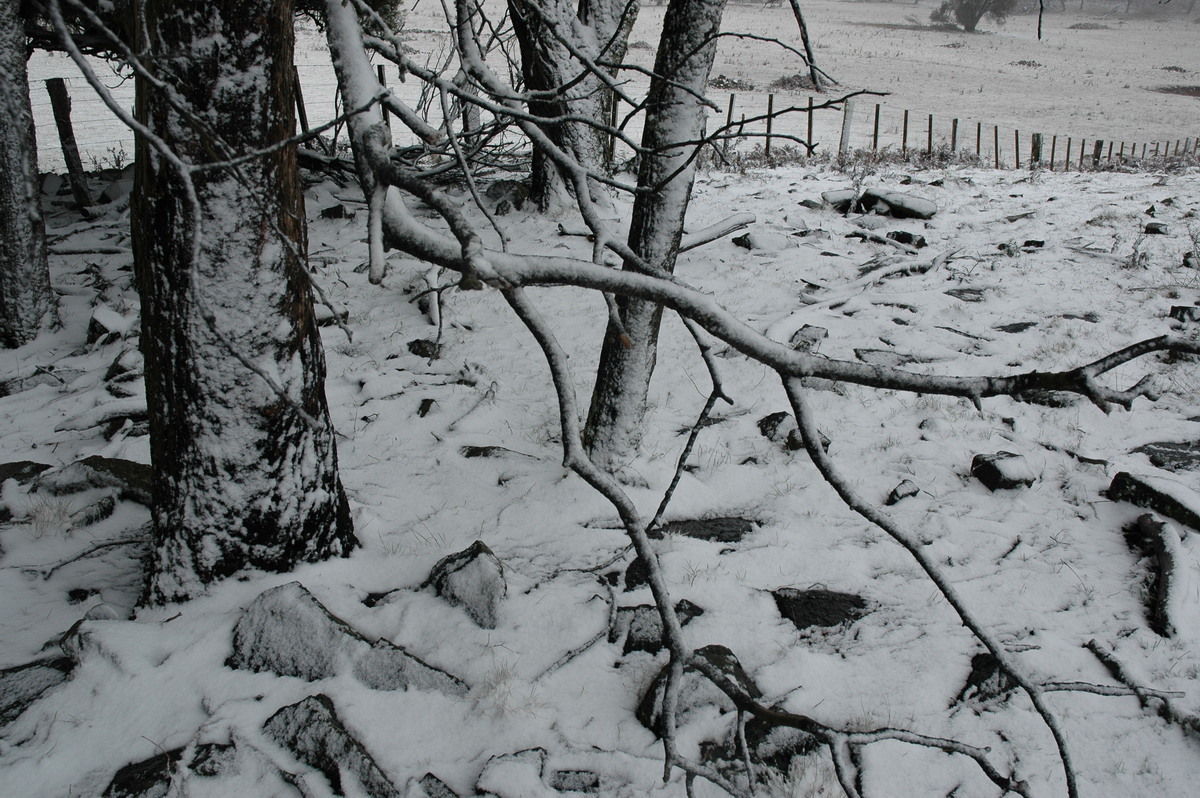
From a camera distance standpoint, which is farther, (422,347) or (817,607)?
(422,347)

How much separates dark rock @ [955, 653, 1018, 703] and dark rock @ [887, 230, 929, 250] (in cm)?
572

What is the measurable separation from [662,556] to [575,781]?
3.91 ft

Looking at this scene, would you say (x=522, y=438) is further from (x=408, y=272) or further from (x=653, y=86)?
(x=408, y=272)

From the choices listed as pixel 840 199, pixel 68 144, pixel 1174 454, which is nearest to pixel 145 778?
pixel 1174 454

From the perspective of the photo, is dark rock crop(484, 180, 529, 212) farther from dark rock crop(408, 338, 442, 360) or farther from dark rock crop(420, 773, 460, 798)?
dark rock crop(420, 773, 460, 798)

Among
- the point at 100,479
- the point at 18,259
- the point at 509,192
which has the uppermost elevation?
the point at 509,192

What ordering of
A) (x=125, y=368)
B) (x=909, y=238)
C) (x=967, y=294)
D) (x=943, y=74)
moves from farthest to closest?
(x=943, y=74), (x=909, y=238), (x=967, y=294), (x=125, y=368)

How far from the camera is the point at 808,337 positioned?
5312 mm

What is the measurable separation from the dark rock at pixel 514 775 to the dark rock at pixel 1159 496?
123 inches

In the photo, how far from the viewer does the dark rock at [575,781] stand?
215 centimetres

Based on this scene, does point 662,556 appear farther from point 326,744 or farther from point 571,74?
point 571,74

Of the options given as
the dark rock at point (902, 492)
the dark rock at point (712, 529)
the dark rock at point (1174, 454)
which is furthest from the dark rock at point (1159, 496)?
the dark rock at point (712, 529)

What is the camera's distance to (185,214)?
219 centimetres

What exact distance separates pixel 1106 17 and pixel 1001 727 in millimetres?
77705
